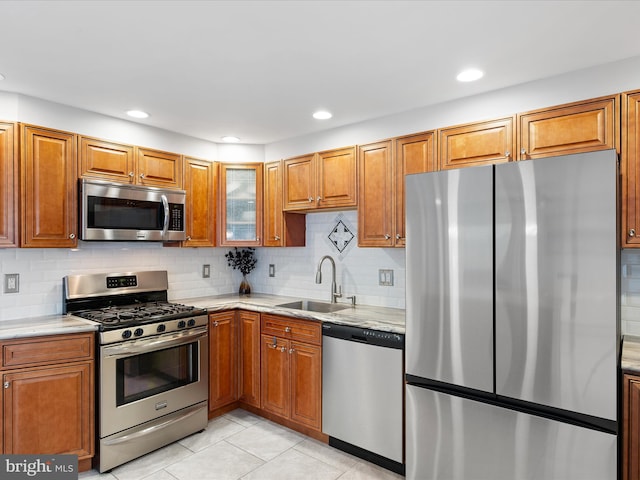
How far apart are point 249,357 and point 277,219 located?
4.21 feet

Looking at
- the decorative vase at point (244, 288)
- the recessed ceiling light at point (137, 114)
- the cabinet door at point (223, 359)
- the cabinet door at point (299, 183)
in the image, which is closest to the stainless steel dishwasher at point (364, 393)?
the cabinet door at point (223, 359)

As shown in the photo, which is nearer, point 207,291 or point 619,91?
point 619,91

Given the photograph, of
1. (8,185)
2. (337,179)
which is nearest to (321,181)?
(337,179)

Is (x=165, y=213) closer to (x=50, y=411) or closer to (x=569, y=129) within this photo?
(x=50, y=411)

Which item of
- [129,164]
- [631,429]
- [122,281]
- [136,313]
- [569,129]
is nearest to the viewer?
[631,429]

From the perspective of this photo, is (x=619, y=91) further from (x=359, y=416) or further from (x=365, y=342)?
(x=359, y=416)

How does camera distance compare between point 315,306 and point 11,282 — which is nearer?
point 11,282

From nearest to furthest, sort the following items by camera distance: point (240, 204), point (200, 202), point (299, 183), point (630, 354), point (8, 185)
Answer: point (630, 354) < point (8, 185) < point (299, 183) < point (200, 202) < point (240, 204)

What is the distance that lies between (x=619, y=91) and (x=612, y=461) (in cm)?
189

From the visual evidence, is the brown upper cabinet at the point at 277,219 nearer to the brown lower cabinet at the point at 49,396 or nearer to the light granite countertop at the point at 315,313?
the light granite countertop at the point at 315,313

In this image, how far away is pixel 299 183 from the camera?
3.66 meters

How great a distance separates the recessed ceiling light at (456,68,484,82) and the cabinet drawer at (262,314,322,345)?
6.30 ft

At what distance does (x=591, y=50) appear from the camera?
2.10m

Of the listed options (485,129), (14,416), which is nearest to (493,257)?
(485,129)
